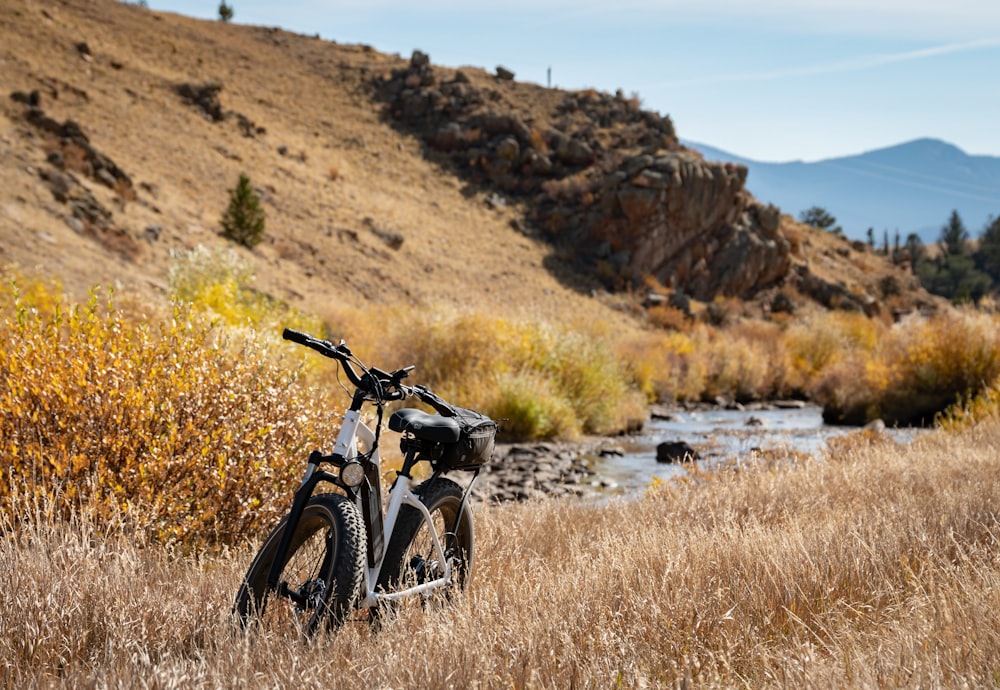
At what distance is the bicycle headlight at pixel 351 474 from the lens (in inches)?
136

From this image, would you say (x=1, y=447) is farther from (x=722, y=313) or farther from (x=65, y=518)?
(x=722, y=313)

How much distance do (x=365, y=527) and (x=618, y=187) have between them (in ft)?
124

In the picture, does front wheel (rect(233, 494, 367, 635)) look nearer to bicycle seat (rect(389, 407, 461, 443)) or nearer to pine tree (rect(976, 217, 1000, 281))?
bicycle seat (rect(389, 407, 461, 443))

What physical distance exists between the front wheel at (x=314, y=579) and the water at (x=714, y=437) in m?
6.46

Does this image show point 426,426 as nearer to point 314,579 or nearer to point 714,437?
point 314,579

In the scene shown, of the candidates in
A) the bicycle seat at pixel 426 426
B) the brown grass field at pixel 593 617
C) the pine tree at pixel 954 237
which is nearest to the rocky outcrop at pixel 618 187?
the pine tree at pixel 954 237

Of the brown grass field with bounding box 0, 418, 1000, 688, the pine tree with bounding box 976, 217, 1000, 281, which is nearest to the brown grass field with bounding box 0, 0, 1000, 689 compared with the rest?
the brown grass field with bounding box 0, 418, 1000, 688

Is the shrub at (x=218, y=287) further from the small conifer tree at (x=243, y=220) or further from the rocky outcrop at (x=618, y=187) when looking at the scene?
the rocky outcrop at (x=618, y=187)

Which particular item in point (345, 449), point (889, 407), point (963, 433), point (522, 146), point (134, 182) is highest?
point (522, 146)

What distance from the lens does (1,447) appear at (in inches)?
185

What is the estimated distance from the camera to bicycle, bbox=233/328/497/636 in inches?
132

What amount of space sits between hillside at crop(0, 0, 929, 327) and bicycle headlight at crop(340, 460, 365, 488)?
1762 centimetres

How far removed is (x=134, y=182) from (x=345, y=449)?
27.2 meters

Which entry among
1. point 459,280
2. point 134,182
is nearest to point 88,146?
point 134,182
